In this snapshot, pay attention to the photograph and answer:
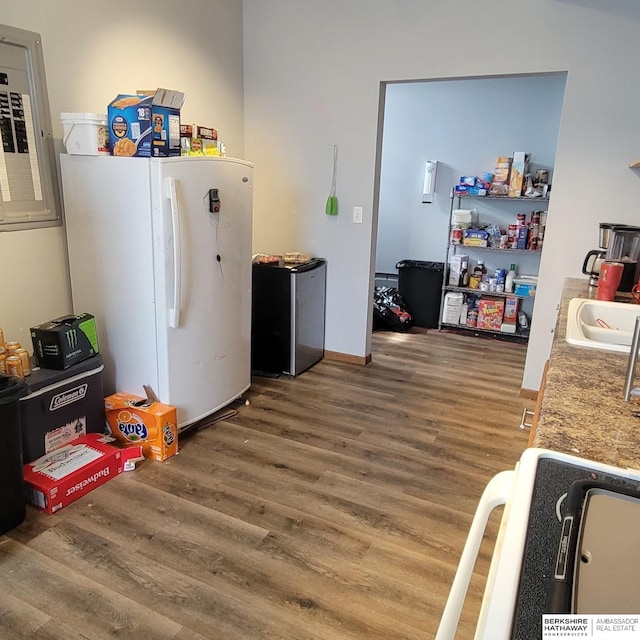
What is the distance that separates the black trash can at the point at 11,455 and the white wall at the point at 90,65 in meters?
0.66

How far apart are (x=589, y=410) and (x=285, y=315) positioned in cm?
263

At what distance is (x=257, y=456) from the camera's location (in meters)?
2.69

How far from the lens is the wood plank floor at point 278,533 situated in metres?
1.69

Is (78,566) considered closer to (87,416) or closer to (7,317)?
(87,416)

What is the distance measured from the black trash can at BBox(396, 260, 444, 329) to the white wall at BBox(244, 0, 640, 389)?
1.30 m

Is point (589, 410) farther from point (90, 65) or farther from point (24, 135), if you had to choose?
point (90, 65)

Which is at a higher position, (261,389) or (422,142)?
(422,142)

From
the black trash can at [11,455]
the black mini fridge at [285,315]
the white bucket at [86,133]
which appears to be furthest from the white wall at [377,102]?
the black trash can at [11,455]

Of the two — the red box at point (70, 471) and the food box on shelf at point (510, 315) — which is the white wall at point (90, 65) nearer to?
the red box at point (70, 471)

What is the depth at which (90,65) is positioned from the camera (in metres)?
2.73

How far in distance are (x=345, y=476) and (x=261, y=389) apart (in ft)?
3.91

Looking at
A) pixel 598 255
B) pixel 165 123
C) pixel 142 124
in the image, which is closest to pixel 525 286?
pixel 598 255

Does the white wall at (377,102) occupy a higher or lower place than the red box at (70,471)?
higher

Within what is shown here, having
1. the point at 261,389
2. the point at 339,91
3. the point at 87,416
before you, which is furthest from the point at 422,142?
the point at 87,416
